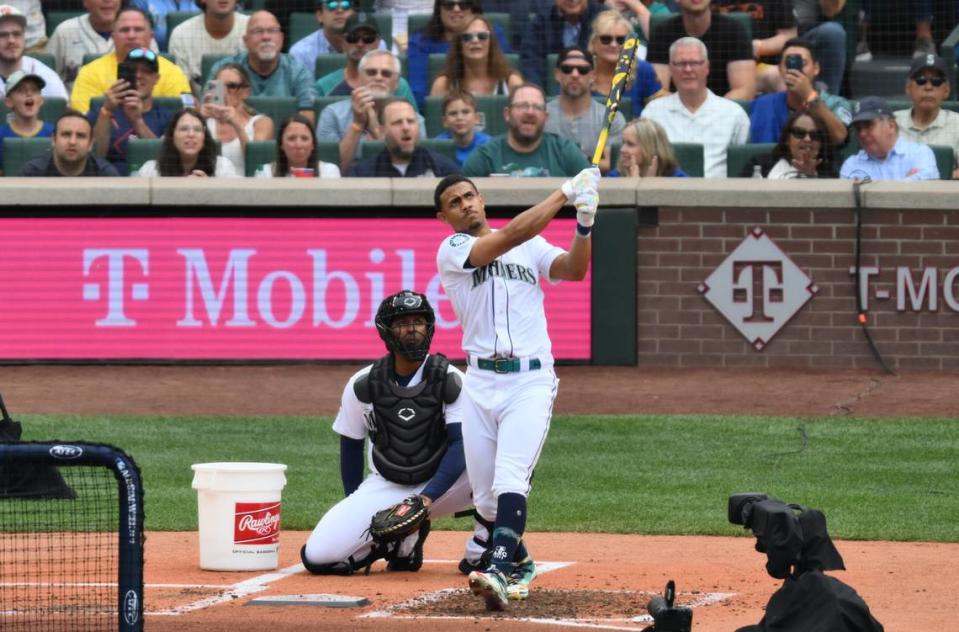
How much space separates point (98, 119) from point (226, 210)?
129cm

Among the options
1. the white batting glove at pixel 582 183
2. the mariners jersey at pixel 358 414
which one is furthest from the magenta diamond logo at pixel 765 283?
the white batting glove at pixel 582 183

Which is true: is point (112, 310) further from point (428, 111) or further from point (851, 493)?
point (851, 493)

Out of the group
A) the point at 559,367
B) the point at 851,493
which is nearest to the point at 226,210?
the point at 559,367

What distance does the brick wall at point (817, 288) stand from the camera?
516 inches

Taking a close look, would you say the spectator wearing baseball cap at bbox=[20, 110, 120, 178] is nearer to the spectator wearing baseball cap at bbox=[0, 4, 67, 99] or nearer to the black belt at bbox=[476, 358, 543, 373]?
the spectator wearing baseball cap at bbox=[0, 4, 67, 99]

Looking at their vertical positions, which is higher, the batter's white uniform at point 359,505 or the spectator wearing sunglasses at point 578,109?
the spectator wearing sunglasses at point 578,109

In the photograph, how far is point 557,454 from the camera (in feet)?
36.7

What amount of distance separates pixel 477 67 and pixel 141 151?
2747mm

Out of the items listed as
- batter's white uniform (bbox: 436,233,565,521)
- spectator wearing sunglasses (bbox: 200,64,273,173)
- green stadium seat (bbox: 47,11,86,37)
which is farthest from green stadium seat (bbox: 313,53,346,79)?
batter's white uniform (bbox: 436,233,565,521)

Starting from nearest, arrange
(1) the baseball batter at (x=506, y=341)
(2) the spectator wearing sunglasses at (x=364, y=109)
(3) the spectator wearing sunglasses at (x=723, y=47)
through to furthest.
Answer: (1) the baseball batter at (x=506, y=341) < (2) the spectator wearing sunglasses at (x=364, y=109) < (3) the spectator wearing sunglasses at (x=723, y=47)

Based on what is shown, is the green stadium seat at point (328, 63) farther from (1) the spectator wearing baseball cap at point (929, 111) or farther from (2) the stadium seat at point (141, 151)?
(1) the spectator wearing baseball cap at point (929, 111)

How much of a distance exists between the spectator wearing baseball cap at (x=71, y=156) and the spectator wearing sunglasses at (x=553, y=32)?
3.63m

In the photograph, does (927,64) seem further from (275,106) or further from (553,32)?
(275,106)

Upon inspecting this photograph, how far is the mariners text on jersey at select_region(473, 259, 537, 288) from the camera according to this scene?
725cm
